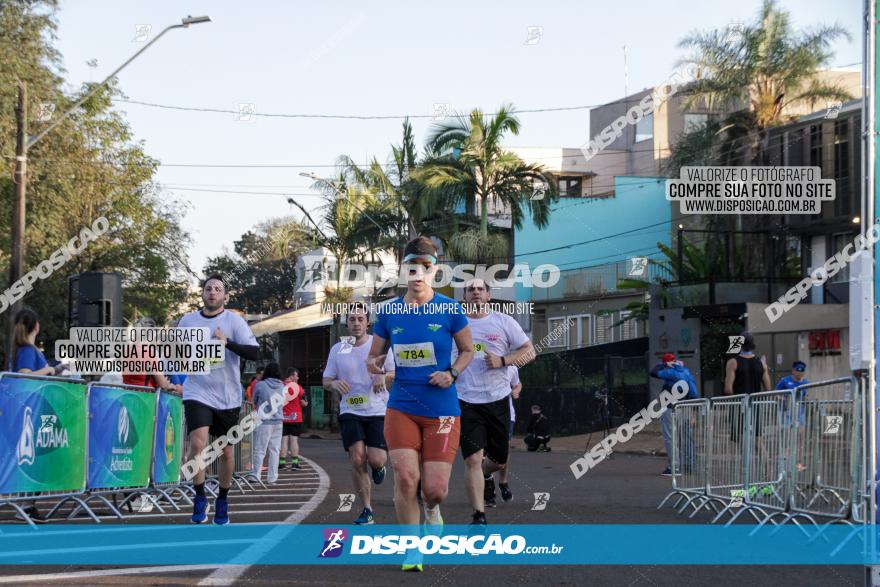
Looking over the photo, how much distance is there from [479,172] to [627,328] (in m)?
10.5

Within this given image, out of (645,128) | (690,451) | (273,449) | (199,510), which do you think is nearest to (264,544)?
(199,510)

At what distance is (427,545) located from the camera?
8.48 metres

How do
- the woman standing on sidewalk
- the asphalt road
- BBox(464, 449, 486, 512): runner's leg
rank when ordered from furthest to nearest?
the woman standing on sidewalk
BBox(464, 449, 486, 512): runner's leg
the asphalt road

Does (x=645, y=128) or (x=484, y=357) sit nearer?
(x=484, y=357)

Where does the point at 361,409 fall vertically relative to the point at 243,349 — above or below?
below

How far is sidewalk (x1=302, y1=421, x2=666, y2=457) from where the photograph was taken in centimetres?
2956

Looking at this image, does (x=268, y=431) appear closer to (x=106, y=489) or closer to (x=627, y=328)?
(x=106, y=489)

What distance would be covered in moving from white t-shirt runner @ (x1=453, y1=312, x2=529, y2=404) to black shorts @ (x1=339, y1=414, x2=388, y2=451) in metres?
1.00

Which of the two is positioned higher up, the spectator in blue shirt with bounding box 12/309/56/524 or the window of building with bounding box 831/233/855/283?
the window of building with bounding box 831/233/855/283

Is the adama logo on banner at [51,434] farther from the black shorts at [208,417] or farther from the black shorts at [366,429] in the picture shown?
the black shorts at [366,429]

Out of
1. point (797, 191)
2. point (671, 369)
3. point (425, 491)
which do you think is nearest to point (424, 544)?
point (425, 491)

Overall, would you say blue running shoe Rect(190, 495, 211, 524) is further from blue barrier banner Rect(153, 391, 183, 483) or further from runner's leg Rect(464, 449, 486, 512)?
runner's leg Rect(464, 449, 486, 512)

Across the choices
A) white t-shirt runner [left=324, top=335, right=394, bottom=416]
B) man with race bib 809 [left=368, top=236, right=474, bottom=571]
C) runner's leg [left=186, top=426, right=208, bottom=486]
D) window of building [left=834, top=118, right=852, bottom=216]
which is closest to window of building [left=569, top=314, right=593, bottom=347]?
window of building [left=834, top=118, right=852, bottom=216]

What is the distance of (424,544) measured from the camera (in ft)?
26.3
